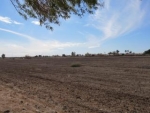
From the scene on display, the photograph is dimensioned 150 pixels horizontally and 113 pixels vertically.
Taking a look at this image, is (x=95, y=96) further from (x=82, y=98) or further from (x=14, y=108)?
(x=14, y=108)

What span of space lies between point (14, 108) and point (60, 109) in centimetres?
158

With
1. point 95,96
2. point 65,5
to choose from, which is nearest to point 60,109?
point 95,96

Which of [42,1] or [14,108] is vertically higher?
[42,1]

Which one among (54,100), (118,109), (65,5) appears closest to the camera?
(65,5)

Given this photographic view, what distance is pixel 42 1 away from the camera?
29.9ft

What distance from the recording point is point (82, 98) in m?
12.0

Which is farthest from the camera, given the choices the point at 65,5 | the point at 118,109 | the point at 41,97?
the point at 41,97

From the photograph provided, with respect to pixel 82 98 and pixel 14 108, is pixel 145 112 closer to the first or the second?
pixel 82 98

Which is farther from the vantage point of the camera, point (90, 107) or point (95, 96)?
point (95, 96)

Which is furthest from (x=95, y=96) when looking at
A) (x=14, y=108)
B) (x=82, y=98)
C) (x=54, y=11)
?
(x=54, y=11)

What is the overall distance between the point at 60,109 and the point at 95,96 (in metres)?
2.82

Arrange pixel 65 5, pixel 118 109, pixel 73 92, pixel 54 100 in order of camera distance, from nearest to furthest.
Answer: pixel 65 5, pixel 118 109, pixel 54 100, pixel 73 92

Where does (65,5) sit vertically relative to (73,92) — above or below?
above

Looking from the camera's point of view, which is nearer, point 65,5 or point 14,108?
point 65,5
